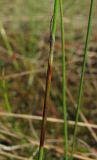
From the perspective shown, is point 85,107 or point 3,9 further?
point 3,9

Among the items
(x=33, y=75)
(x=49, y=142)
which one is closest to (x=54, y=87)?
(x=33, y=75)

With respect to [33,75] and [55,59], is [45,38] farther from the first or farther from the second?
[33,75]

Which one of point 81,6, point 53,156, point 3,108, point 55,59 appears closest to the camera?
point 53,156

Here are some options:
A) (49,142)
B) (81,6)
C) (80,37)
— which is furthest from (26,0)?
(49,142)

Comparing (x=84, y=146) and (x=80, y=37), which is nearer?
(x=84, y=146)

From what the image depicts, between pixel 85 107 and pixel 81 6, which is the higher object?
pixel 81 6

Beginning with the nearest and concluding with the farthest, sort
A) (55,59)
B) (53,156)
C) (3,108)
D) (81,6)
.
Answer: (53,156), (3,108), (55,59), (81,6)

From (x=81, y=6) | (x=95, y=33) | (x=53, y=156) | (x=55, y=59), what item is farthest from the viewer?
(x=81, y=6)

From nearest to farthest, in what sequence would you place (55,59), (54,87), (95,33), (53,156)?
(53,156)
(54,87)
(55,59)
(95,33)

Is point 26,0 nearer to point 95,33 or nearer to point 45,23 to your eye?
point 45,23
